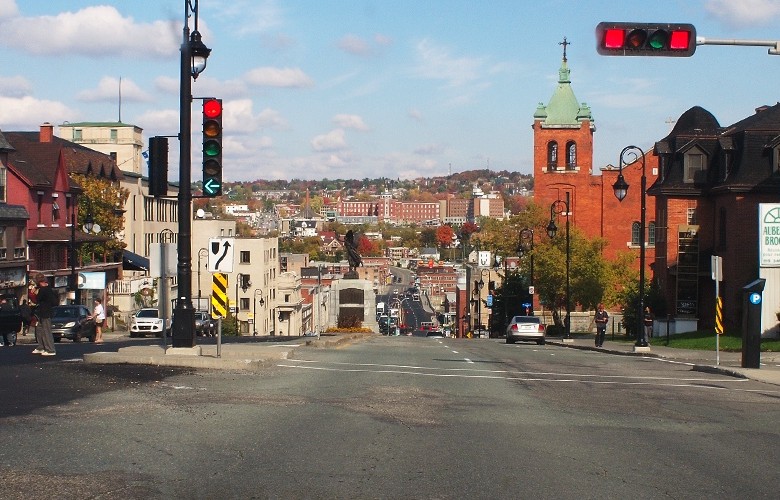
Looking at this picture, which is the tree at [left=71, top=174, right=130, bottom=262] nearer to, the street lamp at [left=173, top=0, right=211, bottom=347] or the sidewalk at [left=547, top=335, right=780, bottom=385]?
the sidewalk at [left=547, top=335, right=780, bottom=385]

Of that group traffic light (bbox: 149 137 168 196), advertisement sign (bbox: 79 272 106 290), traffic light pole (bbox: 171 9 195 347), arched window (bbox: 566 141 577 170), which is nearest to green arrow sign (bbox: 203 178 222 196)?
traffic light pole (bbox: 171 9 195 347)

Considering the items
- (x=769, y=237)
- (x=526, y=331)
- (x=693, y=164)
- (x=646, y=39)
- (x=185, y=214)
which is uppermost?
(x=693, y=164)

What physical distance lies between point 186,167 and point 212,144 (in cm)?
103

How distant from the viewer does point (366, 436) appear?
12133 millimetres

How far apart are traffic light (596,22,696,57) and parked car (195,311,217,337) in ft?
128

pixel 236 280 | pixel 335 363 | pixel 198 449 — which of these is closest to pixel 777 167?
pixel 335 363

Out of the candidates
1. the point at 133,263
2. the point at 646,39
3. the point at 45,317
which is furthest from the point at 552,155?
the point at 646,39

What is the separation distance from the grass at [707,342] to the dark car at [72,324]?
23691 millimetres

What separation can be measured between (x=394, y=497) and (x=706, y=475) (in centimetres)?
356

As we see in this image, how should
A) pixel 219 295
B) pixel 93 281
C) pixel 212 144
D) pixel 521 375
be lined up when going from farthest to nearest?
pixel 93 281, pixel 521 375, pixel 219 295, pixel 212 144

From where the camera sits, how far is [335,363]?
23234 millimetres

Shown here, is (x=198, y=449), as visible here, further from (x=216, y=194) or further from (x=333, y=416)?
(x=216, y=194)

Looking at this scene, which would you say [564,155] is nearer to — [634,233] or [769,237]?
[634,233]

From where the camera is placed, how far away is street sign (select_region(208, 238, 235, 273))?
20.9 metres
